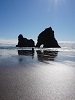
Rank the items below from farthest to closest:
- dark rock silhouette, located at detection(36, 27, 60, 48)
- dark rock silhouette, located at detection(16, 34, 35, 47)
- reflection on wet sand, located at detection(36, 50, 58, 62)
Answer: dark rock silhouette, located at detection(16, 34, 35, 47) → dark rock silhouette, located at detection(36, 27, 60, 48) → reflection on wet sand, located at detection(36, 50, 58, 62)

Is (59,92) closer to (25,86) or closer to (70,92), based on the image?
(70,92)

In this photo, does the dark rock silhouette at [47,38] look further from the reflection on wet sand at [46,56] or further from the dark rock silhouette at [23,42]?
the reflection on wet sand at [46,56]

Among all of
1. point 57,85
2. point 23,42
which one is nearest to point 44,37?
point 23,42

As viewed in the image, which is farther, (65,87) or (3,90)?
(65,87)

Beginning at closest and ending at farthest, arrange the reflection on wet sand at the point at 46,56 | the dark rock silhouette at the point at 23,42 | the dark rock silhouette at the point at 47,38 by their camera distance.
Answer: the reflection on wet sand at the point at 46,56
the dark rock silhouette at the point at 47,38
the dark rock silhouette at the point at 23,42

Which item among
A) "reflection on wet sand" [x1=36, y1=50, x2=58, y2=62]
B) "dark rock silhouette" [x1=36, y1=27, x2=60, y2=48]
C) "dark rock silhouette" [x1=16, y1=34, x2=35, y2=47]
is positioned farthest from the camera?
"dark rock silhouette" [x1=16, y1=34, x2=35, y2=47]

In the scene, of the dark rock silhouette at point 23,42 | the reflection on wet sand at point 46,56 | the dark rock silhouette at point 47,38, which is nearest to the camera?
the reflection on wet sand at point 46,56

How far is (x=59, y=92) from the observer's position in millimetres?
9195

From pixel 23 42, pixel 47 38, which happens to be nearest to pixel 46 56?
pixel 47 38

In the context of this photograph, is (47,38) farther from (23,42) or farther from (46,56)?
(46,56)

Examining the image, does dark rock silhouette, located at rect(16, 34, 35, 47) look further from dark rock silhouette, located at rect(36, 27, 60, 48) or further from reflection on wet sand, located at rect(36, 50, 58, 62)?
reflection on wet sand, located at rect(36, 50, 58, 62)

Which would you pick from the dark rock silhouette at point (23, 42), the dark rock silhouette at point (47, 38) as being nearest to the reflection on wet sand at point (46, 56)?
the dark rock silhouette at point (47, 38)

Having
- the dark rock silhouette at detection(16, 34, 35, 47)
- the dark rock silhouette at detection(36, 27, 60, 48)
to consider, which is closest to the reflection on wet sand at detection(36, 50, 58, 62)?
the dark rock silhouette at detection(36, 27, 60, 48)

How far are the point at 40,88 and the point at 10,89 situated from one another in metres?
1.88
